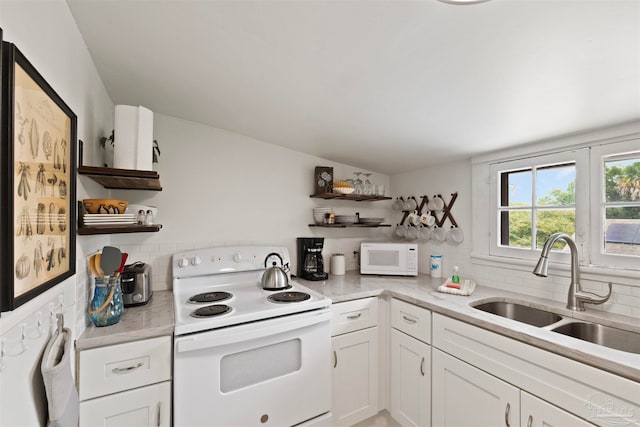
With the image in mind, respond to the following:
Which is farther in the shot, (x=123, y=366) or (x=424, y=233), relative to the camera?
(x=424, y=233)

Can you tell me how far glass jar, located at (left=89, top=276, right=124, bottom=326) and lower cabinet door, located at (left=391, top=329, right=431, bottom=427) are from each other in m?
1.66

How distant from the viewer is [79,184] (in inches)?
51.8

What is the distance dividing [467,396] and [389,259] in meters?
1.20

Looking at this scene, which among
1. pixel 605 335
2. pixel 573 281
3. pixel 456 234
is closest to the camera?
pixel 605 335

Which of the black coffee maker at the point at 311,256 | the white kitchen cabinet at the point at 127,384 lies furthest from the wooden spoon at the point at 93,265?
the black coffee maker at the point at 311,256

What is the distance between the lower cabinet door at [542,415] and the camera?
1146mm

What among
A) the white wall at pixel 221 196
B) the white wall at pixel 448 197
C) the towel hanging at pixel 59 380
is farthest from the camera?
the white wall at pixel 448 197

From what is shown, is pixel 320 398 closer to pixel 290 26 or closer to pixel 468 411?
pixel 468 411

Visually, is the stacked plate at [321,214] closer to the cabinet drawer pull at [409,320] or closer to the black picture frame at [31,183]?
the cabinet drawer pull at [409,320]

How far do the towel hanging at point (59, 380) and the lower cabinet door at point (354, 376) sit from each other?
1.30 meters

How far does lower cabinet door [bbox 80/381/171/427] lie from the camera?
48.8 inches

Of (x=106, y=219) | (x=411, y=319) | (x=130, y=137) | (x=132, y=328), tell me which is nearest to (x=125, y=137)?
(x=130, y=137)

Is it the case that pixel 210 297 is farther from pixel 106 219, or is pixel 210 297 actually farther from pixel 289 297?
pixel 106 219

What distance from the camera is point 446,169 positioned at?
8.28 ft
